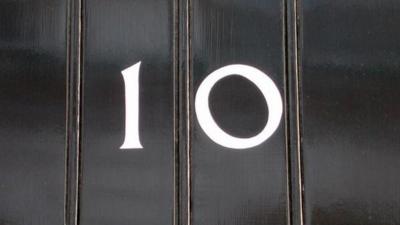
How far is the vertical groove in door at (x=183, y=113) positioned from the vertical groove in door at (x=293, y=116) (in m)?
0.19

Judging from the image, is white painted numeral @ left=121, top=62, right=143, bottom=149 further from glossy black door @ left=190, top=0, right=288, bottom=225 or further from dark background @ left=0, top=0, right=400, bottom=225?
glossy black door @ left=190, top=0, right=288, bottom=225

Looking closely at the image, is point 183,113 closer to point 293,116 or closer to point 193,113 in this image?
point 193,113

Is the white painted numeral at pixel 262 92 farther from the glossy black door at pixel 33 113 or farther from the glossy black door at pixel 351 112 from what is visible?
the glossy black door at pixel 33 113

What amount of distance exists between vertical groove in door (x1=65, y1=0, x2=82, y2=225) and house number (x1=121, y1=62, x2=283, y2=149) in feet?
0.33

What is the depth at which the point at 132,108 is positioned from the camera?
1.20 m

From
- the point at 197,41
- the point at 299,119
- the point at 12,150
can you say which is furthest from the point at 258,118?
the point at 12,150

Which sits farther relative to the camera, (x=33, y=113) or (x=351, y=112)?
(x=33, y=113)

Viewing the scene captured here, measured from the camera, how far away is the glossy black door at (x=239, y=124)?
45.0 inches

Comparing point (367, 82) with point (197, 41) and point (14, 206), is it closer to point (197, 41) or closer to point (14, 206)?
point (197, 41)

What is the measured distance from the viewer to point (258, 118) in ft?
3.77

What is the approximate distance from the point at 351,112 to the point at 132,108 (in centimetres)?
42

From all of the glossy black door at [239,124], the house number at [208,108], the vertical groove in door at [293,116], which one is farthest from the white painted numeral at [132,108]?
the vertical groove in door at [293,116]

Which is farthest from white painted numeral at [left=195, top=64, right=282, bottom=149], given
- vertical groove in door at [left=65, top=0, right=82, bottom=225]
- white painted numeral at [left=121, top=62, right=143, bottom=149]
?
vertical groove in door at [left=65, top=0, right=82, bottom=225]

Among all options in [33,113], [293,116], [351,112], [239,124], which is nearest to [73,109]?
[33,113]
